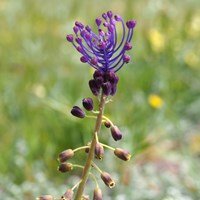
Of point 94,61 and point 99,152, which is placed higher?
point 94,61

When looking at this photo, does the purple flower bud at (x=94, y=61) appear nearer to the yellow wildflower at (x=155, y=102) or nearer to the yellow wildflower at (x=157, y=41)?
the yellow wildflower at (x=155, y=102)

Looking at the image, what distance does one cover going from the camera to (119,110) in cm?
400

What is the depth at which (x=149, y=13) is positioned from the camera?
5281 millimetres

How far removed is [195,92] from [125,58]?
2357 mm

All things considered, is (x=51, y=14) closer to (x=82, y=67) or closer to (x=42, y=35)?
(x=42, y=35)

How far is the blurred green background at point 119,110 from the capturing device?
3.52m

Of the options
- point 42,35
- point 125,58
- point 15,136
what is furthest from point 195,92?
point 125,58

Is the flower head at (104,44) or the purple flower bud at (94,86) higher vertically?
the flower head at (104,44)

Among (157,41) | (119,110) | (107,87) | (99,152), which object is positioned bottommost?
(99,152)

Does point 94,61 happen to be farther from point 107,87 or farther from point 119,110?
point 119,110

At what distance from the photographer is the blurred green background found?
11.5 feet

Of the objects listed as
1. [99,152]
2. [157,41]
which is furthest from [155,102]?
[99,152]

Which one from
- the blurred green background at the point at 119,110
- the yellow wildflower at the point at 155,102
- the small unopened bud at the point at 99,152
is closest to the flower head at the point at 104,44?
the small unopened bud at the point at 99,152

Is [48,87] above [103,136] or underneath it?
above
